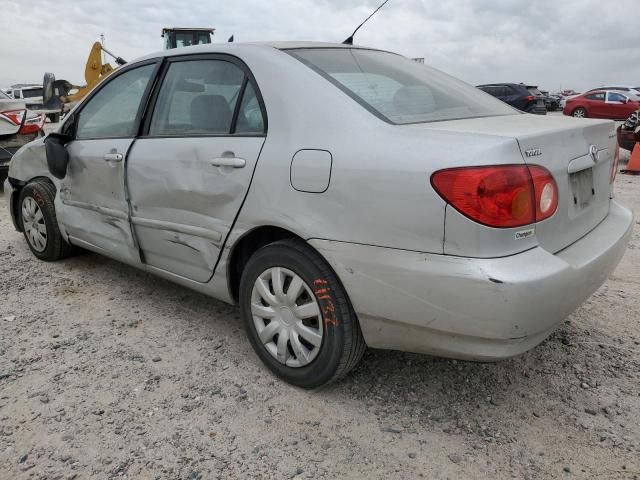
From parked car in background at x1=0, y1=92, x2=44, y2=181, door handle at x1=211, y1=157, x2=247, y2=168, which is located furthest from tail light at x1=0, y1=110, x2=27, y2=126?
door handle at x1=211, y1=157, x2=247, y2=168

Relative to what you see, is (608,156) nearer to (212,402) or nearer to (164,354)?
(212,402)

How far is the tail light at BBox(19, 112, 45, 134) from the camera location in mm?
6969

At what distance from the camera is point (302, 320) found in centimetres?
228

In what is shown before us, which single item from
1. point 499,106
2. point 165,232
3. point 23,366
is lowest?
point 23,366

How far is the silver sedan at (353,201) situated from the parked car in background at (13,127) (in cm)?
450

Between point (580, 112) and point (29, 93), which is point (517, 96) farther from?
point (29, 93)

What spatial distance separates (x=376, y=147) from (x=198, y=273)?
1.25m

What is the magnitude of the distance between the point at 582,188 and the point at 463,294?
0.80 metres

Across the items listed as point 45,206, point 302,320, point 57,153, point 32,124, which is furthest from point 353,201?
point 32,124

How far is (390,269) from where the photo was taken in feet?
6.25

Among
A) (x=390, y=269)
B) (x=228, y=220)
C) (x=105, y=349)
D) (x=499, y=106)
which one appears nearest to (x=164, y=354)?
(x=105, y=349)

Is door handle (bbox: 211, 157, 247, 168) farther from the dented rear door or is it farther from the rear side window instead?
the rear side window

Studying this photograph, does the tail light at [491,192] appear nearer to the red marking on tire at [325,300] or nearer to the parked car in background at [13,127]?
the red marking on tire at [325,300]

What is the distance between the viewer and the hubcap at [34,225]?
4012 mm
